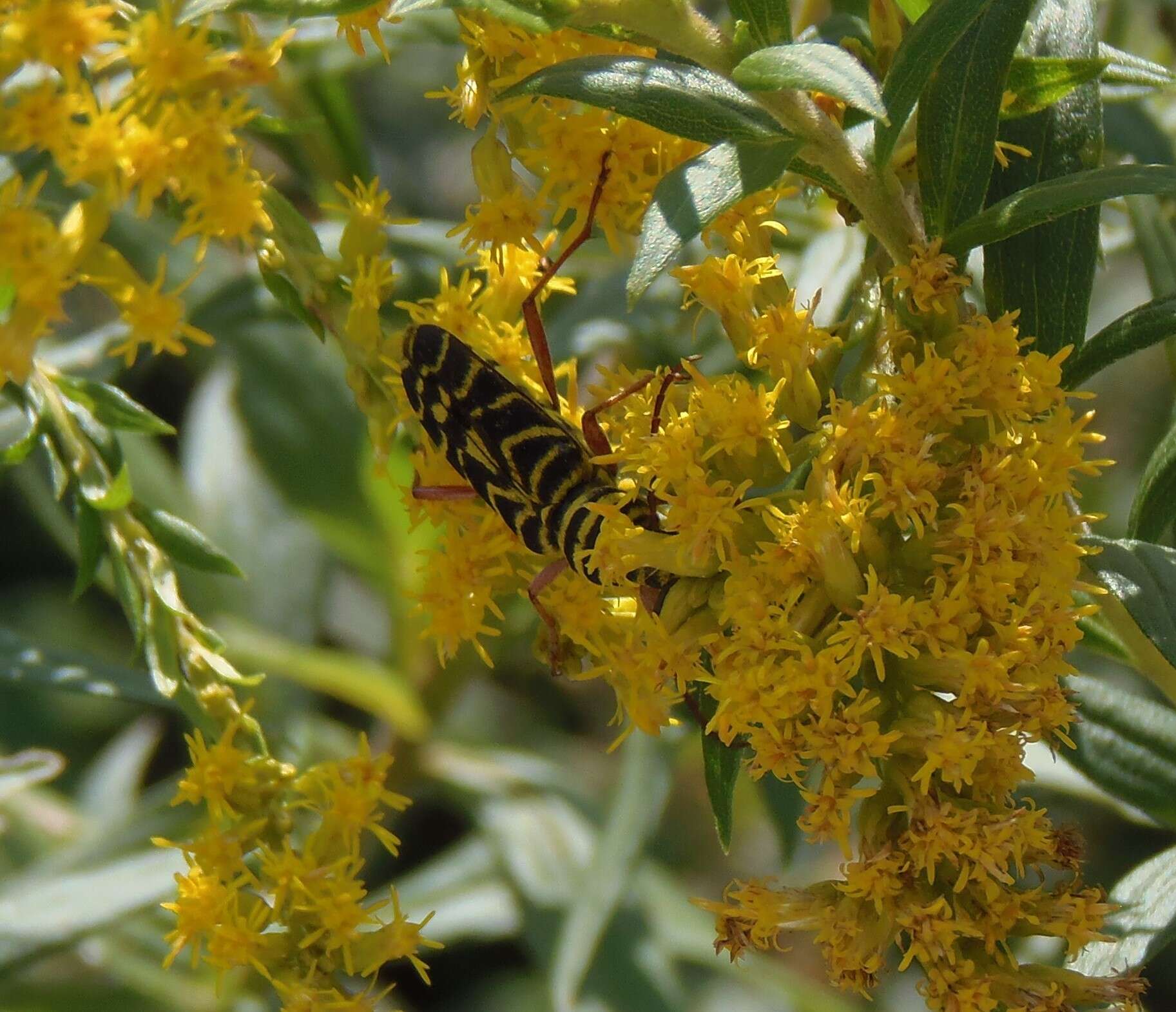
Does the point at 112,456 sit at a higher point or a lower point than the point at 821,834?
higher

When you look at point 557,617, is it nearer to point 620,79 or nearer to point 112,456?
point 112,456

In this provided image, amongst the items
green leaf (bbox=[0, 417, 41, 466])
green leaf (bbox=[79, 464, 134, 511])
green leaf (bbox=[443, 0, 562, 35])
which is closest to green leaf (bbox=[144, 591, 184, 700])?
green leaf (bbox=[79, 464, 134, 511])

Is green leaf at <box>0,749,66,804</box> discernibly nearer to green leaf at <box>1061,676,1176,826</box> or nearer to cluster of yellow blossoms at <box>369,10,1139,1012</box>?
cluster of yellow blossoms at <box>369,10,1139,1012</box>

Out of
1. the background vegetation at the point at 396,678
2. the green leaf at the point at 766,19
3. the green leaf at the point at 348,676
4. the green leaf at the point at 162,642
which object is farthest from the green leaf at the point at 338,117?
the green leaf at the point at 766,19

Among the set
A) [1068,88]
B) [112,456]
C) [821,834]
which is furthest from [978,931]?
[112,456]

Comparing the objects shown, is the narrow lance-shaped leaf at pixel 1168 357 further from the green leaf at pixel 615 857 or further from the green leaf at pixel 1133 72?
the green leaf at pixel 615 857

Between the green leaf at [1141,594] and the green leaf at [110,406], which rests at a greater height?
the green leaf at [110,406]
